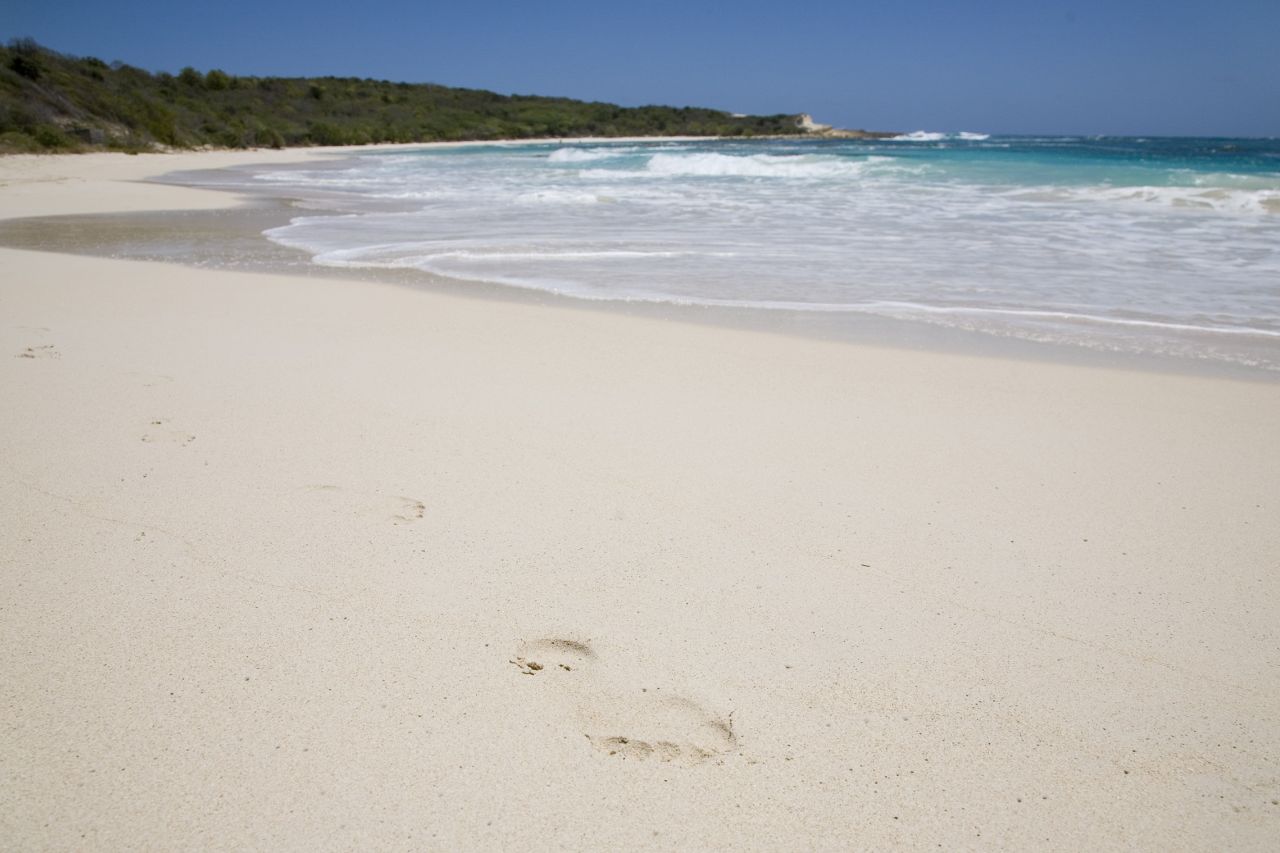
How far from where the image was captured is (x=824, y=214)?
41.7 ft

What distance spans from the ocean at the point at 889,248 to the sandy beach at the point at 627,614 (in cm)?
217

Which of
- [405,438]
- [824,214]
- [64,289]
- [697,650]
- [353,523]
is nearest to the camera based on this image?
[697,650]

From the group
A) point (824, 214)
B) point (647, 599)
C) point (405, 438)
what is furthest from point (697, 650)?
point (824, 214)

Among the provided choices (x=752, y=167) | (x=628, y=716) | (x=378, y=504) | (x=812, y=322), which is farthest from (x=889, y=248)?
(x=752, y=167)

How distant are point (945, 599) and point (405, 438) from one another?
2.04 m

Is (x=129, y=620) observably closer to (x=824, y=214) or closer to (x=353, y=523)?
(x=353, y=523)

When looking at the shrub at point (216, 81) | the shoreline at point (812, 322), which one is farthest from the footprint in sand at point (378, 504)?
the shrub at point (216, 81)

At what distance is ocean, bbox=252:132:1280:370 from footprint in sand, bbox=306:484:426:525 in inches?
144

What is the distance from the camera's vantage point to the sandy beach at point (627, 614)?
4.85 ft

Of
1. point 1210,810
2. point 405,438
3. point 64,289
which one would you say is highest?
point 64,289

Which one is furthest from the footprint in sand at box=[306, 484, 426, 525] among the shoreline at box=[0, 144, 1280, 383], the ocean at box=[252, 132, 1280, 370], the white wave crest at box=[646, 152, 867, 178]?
the white wave crest at box=[646, 152, 867, 178]

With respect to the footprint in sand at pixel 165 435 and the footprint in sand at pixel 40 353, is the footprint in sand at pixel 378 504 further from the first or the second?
the footprint in sand at pixel 40 353

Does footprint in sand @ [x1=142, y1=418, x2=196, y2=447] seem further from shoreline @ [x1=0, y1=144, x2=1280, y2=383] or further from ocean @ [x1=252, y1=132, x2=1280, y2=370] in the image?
ocean @ [x1=252, y1=132, x2=1280, y2=370]

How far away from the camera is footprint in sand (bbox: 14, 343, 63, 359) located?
3980 mm
